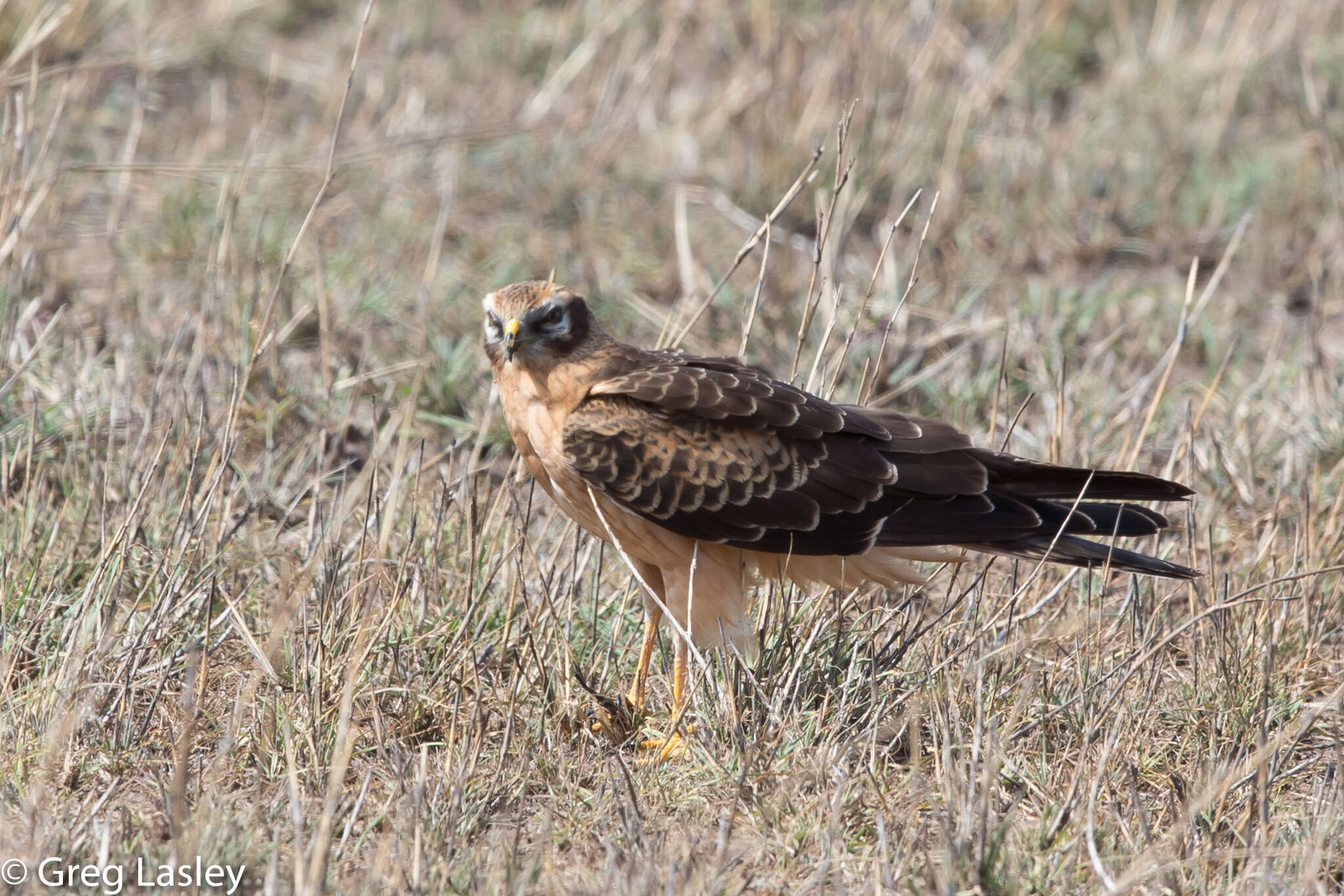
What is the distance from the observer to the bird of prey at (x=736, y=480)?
13.5 ft

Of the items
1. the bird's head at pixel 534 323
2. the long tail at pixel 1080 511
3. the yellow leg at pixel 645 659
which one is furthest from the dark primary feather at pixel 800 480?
the yellow leg at pixel 645 659

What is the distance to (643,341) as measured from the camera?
6.68 m

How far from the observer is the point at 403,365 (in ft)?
17.5

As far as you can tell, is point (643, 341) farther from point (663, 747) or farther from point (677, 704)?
point (663, 747)

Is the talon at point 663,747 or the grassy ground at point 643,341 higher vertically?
the grassy ground at point 643,341

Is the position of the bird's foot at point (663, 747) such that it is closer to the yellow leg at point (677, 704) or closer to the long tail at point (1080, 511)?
the yellow leg at point (677, 704)

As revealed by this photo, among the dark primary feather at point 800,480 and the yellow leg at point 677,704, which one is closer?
the yellow leg at point 677,704

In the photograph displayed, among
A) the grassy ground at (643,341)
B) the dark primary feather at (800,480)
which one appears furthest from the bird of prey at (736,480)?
the grassy ground at (643,341)

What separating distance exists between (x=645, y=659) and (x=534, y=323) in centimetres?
112

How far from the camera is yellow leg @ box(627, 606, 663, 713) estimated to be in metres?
4.24

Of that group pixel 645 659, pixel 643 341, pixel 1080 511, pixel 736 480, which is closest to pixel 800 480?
pixel 736 480

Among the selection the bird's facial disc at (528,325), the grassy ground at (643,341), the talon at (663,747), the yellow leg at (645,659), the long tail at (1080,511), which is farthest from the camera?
the yellow leg at (645,659)

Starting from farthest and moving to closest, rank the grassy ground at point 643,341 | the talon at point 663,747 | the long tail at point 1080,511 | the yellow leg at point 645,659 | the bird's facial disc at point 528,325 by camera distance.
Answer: the yellow leg at point 645,659
the bird's facial disc at point 528,325
the long tail at point 1080,511
the talon at point 663,747
the grassy ground at point 643,341

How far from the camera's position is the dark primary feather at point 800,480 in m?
4.12
